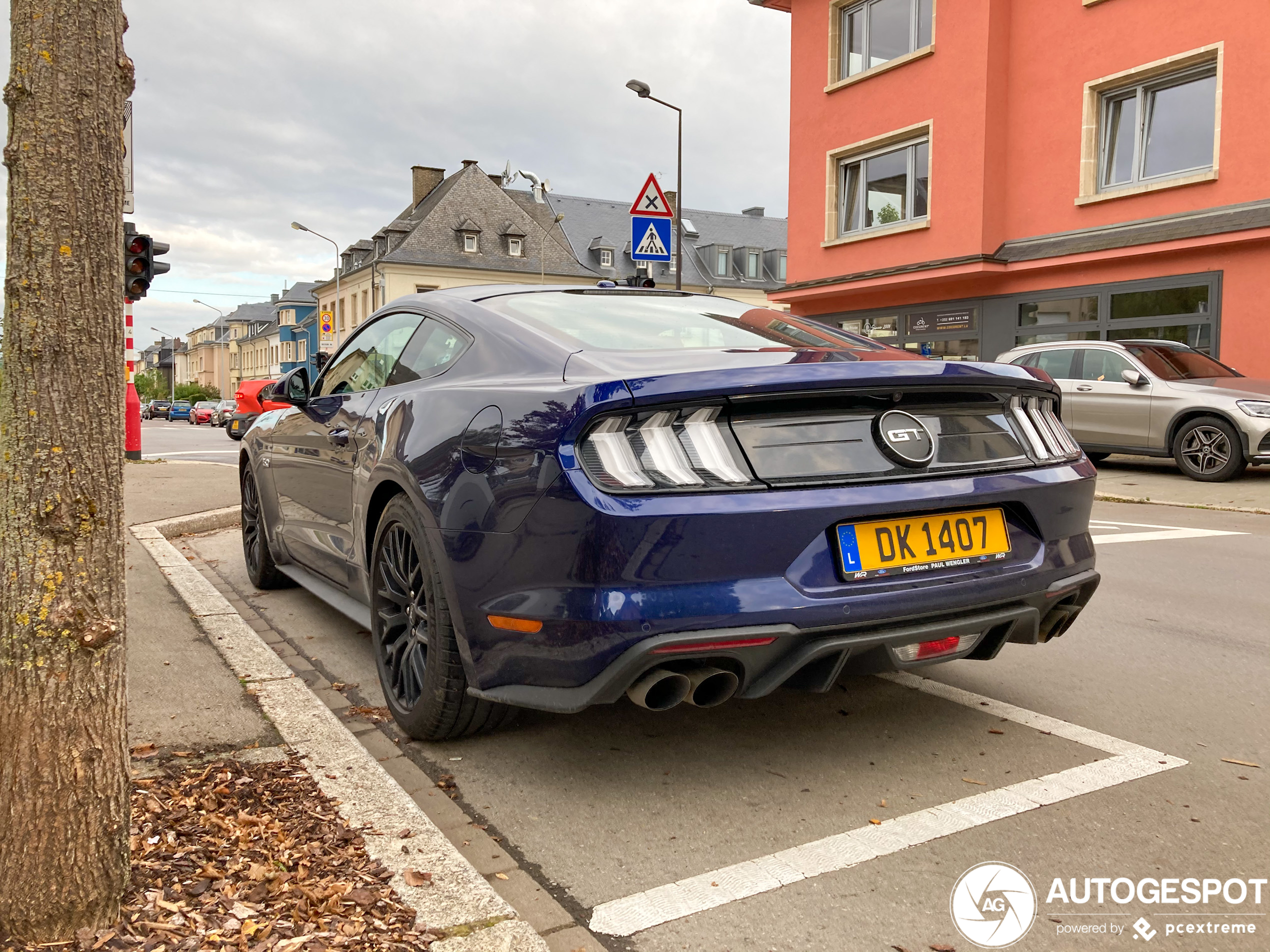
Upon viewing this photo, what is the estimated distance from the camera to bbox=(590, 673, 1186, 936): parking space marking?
2396 millimetres

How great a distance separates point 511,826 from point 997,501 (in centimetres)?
159

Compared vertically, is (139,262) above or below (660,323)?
above

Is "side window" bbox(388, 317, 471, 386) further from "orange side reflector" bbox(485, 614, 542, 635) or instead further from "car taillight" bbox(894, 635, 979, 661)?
"car taillight" bbox(894, 635, 979, 661)

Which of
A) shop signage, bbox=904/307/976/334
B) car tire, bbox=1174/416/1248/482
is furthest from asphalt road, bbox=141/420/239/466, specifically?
car tire, bbox=1174/416/1248/482

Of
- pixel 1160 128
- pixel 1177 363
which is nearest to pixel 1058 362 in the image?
pixel 1177 363

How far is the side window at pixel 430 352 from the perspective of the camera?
144 inches

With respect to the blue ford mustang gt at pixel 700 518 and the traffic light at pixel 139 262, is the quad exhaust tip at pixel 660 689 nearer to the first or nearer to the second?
the blue ford mustang gt at pixel 700 518

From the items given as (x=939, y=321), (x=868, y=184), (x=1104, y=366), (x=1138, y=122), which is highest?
(x=1138, y=122)

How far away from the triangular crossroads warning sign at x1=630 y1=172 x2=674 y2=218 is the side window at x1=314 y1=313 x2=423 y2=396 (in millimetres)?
7744

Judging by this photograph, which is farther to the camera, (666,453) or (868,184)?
(868,184)

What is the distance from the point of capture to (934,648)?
302 centimetres

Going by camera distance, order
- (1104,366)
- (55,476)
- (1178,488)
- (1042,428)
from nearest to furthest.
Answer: (55,476) < (1042,428) < (1178,488) < (1104,366)

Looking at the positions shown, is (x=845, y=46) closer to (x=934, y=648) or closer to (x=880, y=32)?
(x=880, y=32)

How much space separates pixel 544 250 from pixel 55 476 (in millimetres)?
60097
